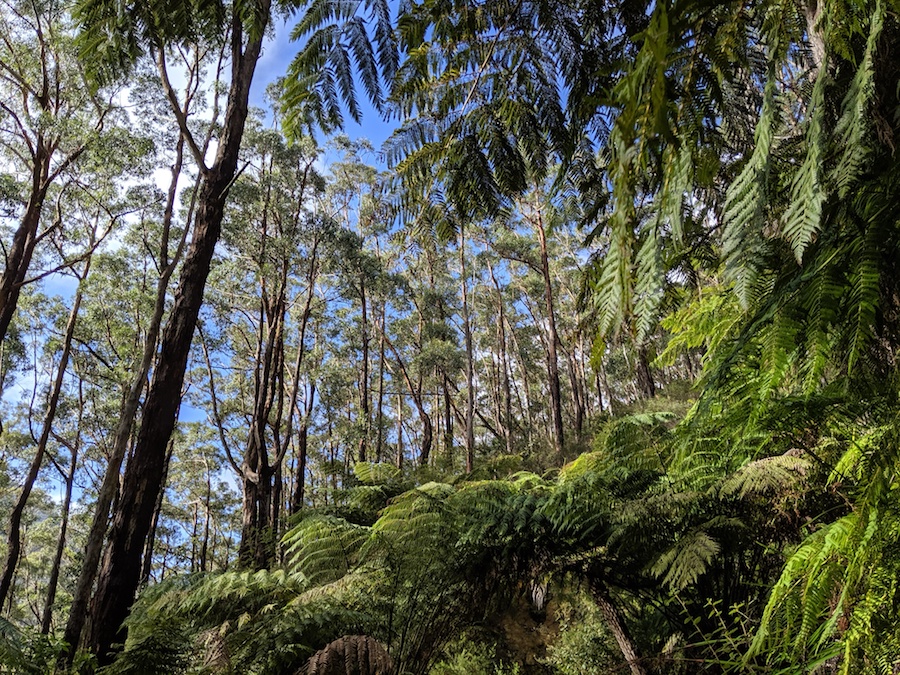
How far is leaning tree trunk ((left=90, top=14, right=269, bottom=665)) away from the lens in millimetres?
3912

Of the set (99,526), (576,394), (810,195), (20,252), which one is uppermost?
(576,394)

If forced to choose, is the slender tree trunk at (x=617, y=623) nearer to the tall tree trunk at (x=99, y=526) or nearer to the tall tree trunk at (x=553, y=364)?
the tall tree trunk at (x=99, y=526)

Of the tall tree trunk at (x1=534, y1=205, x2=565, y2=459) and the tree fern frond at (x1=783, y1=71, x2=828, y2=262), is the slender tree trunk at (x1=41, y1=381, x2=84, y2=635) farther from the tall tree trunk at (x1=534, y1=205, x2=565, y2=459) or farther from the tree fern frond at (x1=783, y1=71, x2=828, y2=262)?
the tree fern frond at (x1=783, y1=71, x2=828, y2=262)

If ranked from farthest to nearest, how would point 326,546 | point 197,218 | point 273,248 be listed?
point 273,248 → point 197,218 → point 326,546

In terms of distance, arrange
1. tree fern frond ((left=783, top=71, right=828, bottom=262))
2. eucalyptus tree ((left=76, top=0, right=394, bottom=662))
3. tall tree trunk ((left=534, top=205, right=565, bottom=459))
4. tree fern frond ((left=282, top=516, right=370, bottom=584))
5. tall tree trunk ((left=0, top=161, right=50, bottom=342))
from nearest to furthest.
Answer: tree fern frond ((left=783, top=71, right=828, bottom=262)) → eucalyptus tree ((left=76, top=0, right=394, bottom=662)) → tree fern frond ((left=282, top=516, right=370, bottom=584)) → tall tree trunk ((left=0, top=161, right=50, bottom=342)) → tall tree trunk ((left=534, top=205, right=565, bottom=459))

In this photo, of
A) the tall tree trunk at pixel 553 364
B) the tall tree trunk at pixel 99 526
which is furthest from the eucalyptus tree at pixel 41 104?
the tall tree trunk at pixel 553 364

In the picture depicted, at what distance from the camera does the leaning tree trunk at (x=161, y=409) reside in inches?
154

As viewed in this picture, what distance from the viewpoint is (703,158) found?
2.69 feet

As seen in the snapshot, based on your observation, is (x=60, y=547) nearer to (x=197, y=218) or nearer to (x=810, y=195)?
(x=197, y=218)

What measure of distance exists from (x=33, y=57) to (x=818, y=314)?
1517 cm

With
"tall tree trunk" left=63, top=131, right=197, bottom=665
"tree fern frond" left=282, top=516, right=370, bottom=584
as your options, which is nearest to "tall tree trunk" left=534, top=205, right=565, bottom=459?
"tall tree trunk" left=63, top=131, right=197, bottom=665

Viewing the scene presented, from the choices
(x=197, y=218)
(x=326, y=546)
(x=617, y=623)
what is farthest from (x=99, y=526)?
(x=617, y=623)

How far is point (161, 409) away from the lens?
14.4ft

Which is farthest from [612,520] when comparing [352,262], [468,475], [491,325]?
[491,325]
